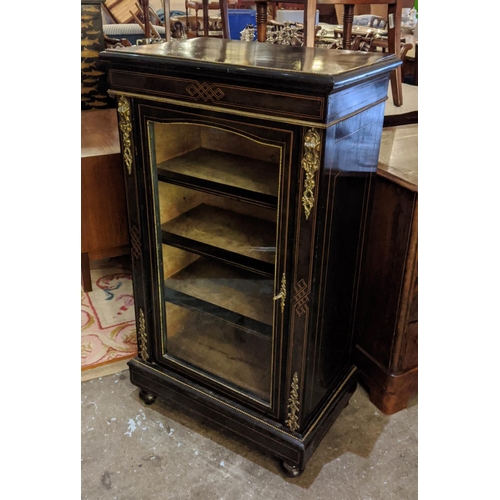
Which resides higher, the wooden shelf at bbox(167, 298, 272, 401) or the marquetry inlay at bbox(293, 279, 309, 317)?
the marquetry inlay at bbox(293, 279, 309, 317)

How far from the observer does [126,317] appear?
5.92ft

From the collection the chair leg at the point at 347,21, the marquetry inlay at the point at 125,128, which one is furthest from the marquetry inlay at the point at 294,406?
the chair leg at the point at 347,21

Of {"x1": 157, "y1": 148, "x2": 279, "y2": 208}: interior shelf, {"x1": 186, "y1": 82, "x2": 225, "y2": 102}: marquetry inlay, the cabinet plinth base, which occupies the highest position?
{"x1": 186, "y1": 82, "x2": 225, "y2": 102}: marquetry inlay

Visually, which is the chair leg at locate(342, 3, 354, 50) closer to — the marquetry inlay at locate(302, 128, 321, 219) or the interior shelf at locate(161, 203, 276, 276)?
the interior shelf at locate(161, 203, 276, 276)

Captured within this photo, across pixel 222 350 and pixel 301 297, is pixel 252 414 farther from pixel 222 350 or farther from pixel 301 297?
pixel 301 297

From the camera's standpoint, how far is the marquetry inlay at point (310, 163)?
2.86ft

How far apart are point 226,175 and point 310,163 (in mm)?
304

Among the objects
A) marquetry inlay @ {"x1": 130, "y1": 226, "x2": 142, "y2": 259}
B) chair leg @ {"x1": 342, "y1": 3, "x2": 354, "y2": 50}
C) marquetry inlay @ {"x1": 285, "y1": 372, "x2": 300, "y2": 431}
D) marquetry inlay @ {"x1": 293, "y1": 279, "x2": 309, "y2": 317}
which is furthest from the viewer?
chair leg @ {"x1": 342, "y1": 3, "x2": 354, "y2": 50}

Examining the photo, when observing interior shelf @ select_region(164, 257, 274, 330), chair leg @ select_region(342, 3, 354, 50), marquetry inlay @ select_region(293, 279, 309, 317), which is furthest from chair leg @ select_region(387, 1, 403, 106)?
marquetry inlay @ select_region(293, 279, 309, 317)

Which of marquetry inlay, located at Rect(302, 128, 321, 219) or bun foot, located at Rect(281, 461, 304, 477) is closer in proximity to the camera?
marquetry inlay, located at Rect(302, 128, 321, 219)

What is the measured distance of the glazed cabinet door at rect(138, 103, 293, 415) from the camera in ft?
3.57

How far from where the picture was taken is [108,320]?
178 cm

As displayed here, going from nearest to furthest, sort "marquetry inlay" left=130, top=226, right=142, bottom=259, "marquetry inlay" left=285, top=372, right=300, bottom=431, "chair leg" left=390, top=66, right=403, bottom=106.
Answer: "marquetry inlay" left=285, top=372, right=300, bottom=431, "marquetry inlay" left=130, top=226, right=142, bottom=259, "chair leg" left=390, top=66, right=403, bottom=106

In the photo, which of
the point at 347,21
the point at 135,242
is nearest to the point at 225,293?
the point at 135,242
